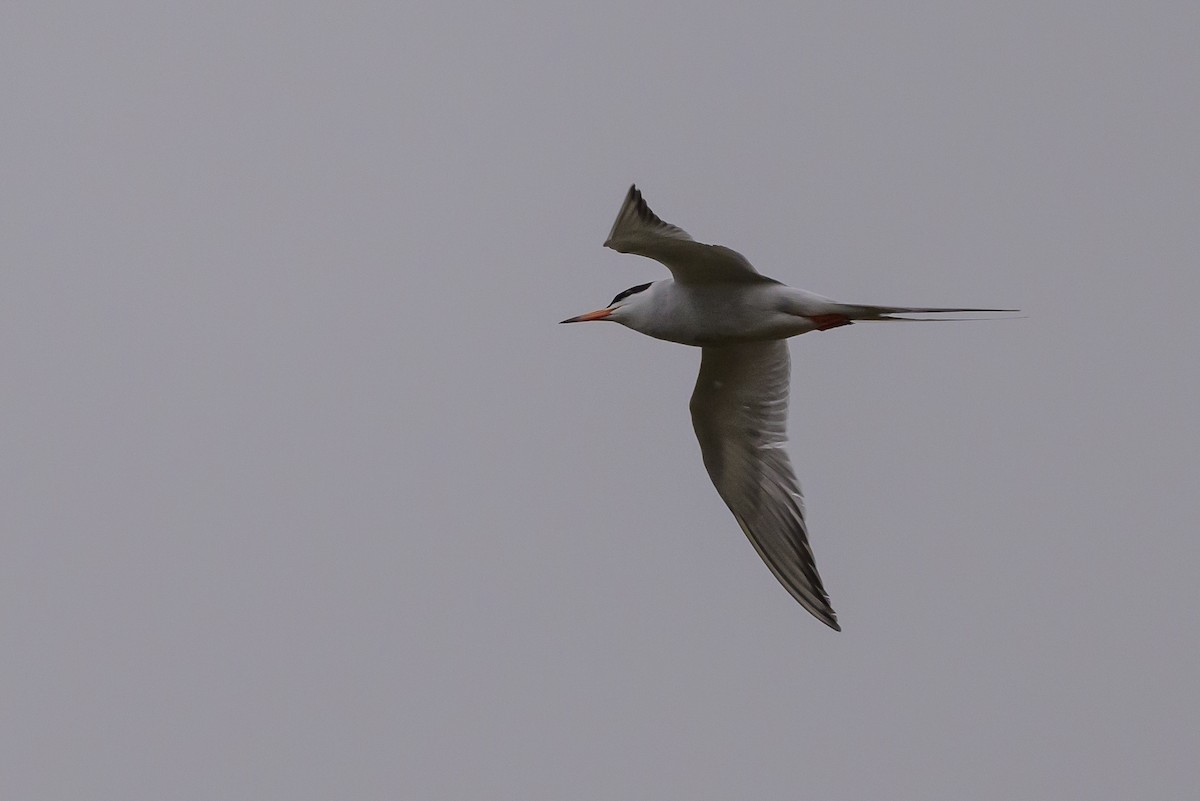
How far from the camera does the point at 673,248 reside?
8945mm

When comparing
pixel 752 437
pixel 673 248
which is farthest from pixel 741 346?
pixel 673 248

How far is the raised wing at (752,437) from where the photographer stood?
10.7m

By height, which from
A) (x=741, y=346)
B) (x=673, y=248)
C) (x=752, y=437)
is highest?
(x=673, y=248)

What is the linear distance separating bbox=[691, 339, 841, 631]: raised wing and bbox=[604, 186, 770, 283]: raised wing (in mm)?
1203

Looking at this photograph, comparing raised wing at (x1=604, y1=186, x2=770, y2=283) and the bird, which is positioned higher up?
raised wing at (x1=604, y1=186, x2=770, y2=283)

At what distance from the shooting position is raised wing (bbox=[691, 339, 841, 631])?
10672 millimetres

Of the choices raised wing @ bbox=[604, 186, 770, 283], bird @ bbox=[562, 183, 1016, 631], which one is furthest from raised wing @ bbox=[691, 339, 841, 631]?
raised wing @ bbox=[604, 186, 770, 283]

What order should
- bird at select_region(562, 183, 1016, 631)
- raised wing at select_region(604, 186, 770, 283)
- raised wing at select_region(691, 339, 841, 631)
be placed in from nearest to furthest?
raised wing at select_region(604, 186, 770, 283) → bird at select_region(562, 183, 1016, 631) → raised wing at select_region(691, 339, 841, 631)

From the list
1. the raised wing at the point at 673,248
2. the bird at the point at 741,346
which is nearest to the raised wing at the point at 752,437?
the bird at the point at 741,346

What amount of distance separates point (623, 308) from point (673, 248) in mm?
974

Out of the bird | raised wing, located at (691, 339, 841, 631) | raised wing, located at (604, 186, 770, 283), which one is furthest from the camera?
raised wing, located at (691, 339, 841, 631)

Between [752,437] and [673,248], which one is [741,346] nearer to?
[752,437]

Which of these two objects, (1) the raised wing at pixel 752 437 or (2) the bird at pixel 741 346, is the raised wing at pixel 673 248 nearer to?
(2) the bird at pixel 741 346

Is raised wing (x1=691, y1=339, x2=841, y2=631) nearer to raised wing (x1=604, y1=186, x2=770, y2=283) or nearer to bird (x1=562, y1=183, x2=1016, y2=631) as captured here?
bird (x1=562, y1=183, x2=1016, y2=631)
